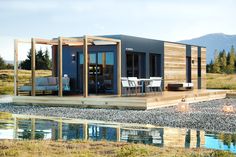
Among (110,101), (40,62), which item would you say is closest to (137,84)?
(110,101)

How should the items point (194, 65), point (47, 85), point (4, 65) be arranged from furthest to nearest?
point (4, 65) → point (194, 65) → point (47, 85)

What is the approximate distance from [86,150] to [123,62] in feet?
35.2

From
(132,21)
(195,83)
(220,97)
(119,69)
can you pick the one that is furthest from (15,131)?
(195,83)

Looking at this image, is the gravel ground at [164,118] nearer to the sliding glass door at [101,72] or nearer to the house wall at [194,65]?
the sliding glass door at [101,72]

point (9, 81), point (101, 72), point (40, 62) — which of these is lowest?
point (9, 81)

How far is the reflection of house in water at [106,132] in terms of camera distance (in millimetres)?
7703

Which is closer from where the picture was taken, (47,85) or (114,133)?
(114,133)

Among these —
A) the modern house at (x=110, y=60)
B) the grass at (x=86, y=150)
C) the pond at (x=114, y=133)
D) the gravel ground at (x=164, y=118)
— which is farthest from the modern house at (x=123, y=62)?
the grass at (x=86, y=150)

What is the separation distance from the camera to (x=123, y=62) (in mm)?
16891

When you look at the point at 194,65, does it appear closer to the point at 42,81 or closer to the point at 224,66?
the point at 42,81

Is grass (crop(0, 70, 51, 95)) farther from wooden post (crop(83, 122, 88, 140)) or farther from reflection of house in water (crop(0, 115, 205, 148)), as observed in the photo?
wooden post (crop(83, 122, 88, 140))

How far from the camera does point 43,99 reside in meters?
15.3

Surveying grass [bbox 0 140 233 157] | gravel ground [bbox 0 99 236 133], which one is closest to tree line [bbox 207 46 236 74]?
gravel ground [bbox 0 99 236 133]

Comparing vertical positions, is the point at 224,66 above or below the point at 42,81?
above
